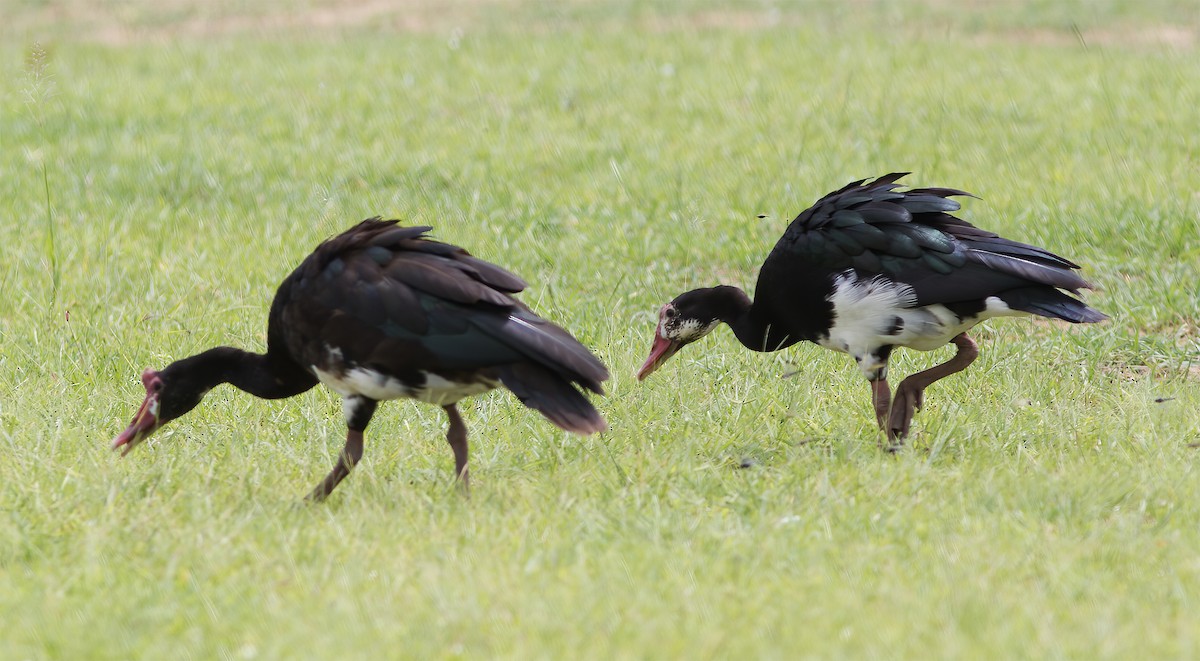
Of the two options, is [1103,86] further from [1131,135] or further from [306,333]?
[306,333]

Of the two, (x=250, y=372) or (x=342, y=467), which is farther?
(x=250, y=372)

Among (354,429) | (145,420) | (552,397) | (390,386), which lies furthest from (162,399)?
(552,397)

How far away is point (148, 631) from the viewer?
13.0ft

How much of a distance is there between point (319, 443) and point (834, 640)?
8.64 feet

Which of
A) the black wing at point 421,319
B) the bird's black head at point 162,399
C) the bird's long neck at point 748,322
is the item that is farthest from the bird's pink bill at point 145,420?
the bird's long neck at point 748,322

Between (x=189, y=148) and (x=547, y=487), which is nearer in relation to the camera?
(x=547, y=487)

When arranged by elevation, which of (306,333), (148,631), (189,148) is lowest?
(189,148)

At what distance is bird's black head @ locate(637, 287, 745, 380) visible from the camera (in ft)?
20.7

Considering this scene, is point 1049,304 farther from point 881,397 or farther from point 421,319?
point 421,319

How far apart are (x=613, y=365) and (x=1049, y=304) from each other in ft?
6.67

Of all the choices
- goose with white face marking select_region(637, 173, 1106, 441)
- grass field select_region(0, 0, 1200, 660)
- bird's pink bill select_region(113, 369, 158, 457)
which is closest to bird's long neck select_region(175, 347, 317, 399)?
bird's pink bill select_region(113, 369, 158, 457)

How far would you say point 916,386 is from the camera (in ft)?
19.2

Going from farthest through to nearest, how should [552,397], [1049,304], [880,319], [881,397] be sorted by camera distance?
1. [881,397]
2. [880,319]
3. [1049,304]
4. [552,397]

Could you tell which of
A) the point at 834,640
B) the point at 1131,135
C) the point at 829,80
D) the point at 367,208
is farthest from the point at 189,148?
the point at 834,640
